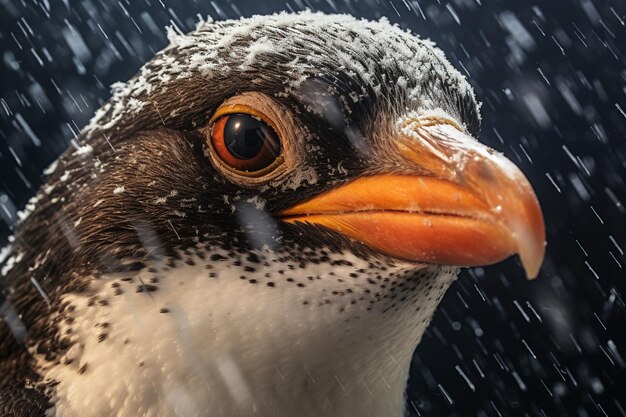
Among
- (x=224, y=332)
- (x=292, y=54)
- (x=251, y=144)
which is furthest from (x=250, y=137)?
(x=224, y=332)

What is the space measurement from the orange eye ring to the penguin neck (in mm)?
159

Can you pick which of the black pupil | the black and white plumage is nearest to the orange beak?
the black and white plumage

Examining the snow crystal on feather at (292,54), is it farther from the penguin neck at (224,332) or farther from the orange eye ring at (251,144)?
the penguin neck at (224,332)

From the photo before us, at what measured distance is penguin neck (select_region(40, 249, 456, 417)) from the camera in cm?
116

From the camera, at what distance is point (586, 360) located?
3.34 meters

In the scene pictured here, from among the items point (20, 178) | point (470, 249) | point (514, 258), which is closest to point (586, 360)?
point (514, 258)

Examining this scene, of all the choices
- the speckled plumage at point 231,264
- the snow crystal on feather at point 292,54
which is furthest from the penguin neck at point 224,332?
the snow crystal on feather at point 292,54

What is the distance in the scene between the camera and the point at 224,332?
1.18 metres

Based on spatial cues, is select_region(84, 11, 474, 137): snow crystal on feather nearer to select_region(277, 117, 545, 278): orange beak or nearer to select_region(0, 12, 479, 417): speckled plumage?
select_region(0, 12, 479, 417): speckled plumage

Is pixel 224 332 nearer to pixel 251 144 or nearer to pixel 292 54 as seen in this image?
pixel 251 144

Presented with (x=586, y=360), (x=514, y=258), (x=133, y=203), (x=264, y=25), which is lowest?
(x=586, y=360)

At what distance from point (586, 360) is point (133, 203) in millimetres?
2750

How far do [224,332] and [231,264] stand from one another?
4.6 inches

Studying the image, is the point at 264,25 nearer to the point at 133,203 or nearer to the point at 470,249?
the point at 133,203
